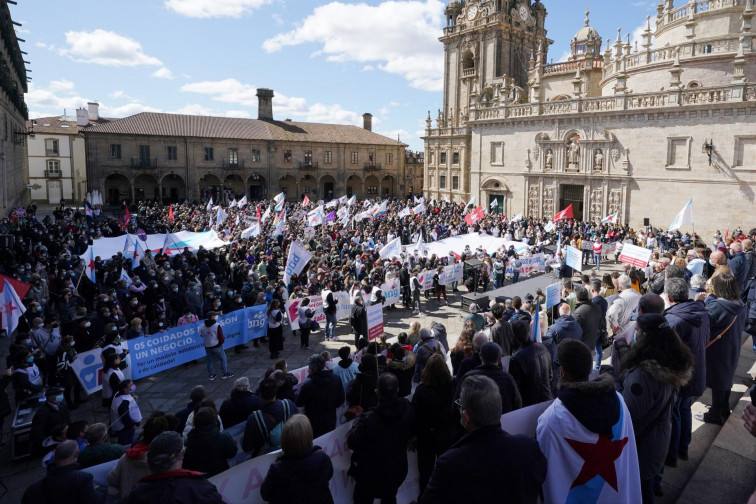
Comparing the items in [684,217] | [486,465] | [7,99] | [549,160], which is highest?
[7,99]

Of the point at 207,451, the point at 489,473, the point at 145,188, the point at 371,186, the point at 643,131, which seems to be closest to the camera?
the point at 489,473

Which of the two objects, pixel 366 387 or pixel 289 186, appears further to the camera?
pixel 289 186

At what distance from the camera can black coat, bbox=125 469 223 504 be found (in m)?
3.18

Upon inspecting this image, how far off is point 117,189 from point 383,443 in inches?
2113

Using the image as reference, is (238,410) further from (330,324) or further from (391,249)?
(391,249)

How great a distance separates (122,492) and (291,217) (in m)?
30.5

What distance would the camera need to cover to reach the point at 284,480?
375 centimetres

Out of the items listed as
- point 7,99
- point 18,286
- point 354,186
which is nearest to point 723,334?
point 18,286

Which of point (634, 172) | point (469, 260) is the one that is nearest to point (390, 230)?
point (469, 260)

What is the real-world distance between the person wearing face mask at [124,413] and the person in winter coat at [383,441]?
3.90 meters

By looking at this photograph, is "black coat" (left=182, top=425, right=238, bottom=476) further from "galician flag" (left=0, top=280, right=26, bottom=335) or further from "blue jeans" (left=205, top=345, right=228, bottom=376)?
"galician flag" (left=0, top=280, right=26, bottom=335)

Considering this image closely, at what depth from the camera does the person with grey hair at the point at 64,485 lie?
3.98 metres

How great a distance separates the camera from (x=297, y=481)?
3.74 meters

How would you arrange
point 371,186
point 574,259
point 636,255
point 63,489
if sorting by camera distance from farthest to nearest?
point 371,186 → point 574,259 → point 636,255 → point 63,489
